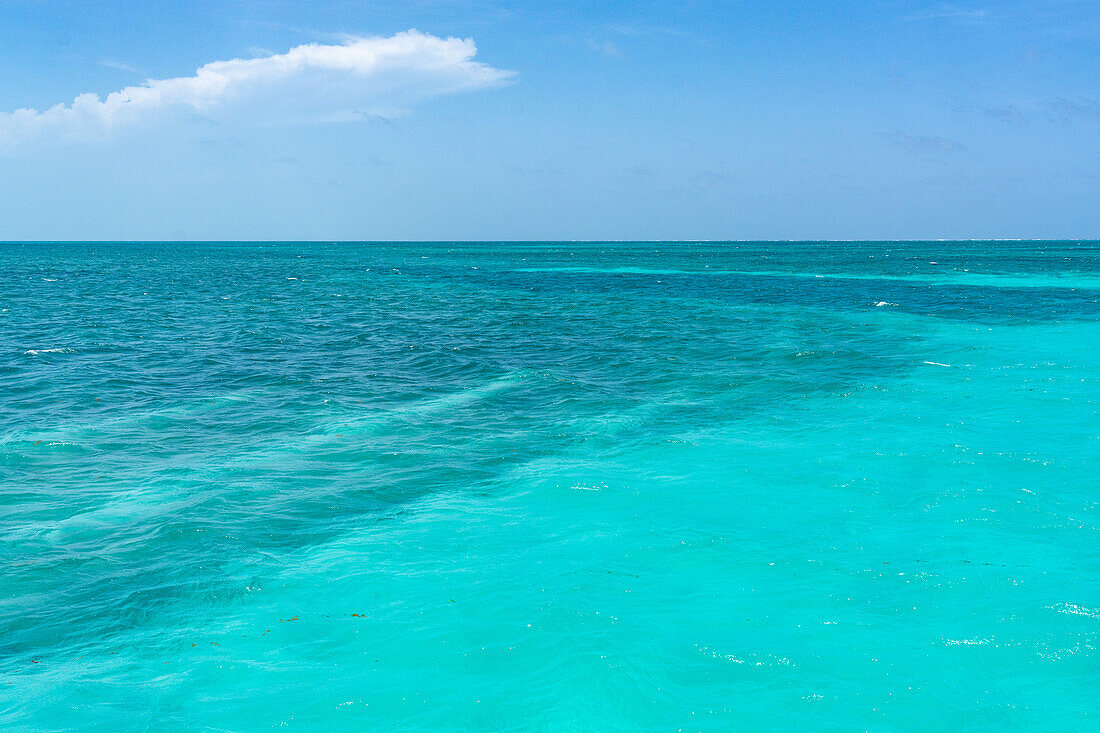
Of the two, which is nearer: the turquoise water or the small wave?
the turquoise water

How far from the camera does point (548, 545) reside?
9.74 meters

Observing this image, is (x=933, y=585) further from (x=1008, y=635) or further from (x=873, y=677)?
(x=873, y=677)

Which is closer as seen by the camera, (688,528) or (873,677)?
(873,677)

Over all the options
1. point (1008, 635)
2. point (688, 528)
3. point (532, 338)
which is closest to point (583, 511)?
point (688, 528)

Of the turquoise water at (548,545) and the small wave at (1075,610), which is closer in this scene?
the turquoise water at (548,545)

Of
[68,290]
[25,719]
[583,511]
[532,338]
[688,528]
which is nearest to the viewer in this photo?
[25,719]

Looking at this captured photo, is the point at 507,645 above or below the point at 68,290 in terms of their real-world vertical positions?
below

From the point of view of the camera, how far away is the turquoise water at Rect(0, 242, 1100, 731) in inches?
257

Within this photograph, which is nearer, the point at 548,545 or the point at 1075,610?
the point at 1075,610

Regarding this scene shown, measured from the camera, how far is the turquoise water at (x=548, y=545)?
6539 millimetres

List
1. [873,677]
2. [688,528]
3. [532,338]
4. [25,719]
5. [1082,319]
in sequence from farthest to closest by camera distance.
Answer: [1082,319] → [532,338] → [688,528] → [873,677] → [25,719]

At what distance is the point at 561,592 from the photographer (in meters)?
8.37

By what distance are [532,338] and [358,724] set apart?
77.4 ft

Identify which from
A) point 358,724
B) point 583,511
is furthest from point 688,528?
point 358,724
